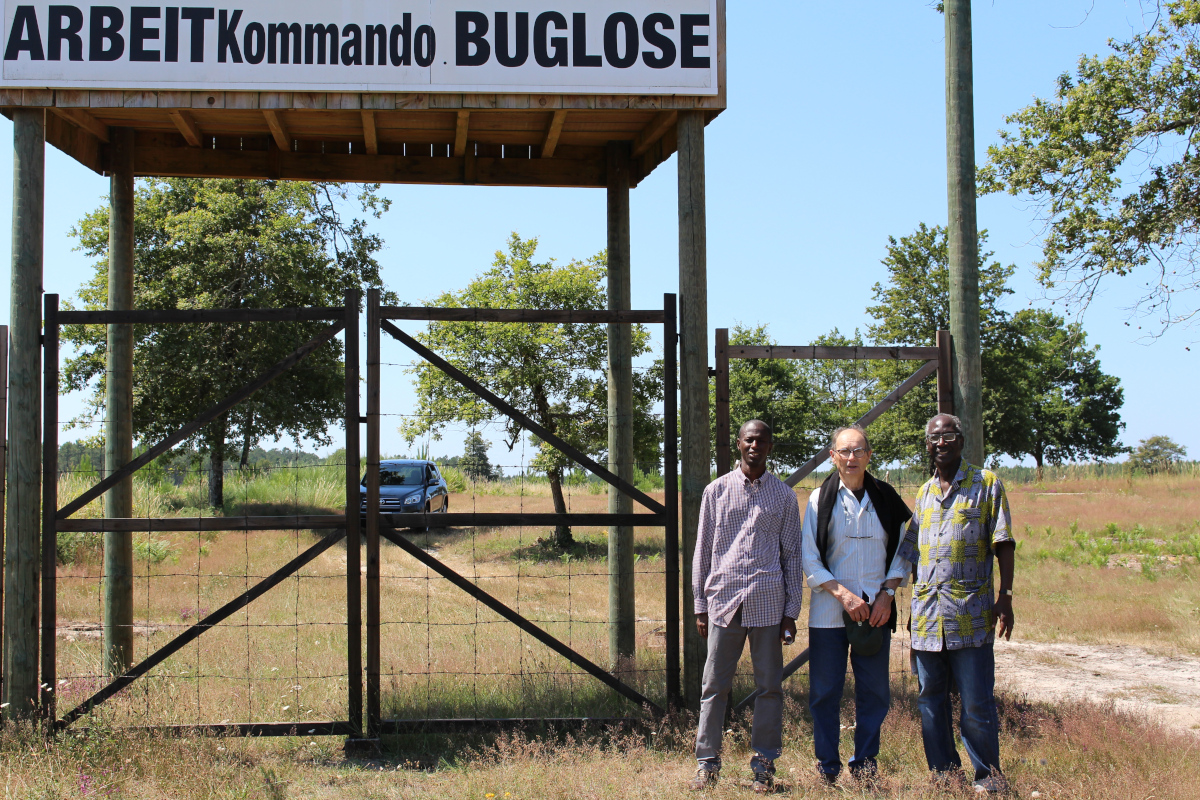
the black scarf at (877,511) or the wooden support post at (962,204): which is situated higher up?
the wooden support post at (962,204)

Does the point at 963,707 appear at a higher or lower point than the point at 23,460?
lower

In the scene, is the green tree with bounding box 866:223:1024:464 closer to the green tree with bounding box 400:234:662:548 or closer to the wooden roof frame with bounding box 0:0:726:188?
the green tree with bounding box 400:234:662:548

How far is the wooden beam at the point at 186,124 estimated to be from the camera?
646 cm

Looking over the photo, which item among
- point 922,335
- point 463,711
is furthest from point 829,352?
point 922,335

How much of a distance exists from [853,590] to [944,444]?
0.92m

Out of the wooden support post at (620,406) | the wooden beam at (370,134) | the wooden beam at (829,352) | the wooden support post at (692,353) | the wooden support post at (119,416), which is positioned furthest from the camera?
the wooden support post at (620,406)

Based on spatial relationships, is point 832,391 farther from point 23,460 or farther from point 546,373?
point 23,460

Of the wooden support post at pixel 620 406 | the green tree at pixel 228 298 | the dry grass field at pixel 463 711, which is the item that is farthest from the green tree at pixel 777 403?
the wooden support post at pixel 620 406

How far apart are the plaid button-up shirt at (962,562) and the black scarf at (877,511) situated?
0.62ft

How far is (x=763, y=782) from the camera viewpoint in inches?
189

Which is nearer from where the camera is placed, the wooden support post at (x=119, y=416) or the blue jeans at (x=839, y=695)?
the blue jeans at (x=839, y=695)

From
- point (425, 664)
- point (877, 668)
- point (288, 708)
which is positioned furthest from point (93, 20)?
point (877, 668)

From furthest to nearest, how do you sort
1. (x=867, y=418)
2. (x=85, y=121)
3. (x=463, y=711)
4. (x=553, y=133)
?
(x=553, y=133) → (x=85, y=121) → (x=463, y=711) → (x=867, y=418)

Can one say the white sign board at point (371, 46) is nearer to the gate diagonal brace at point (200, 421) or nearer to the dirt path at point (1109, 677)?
the gate diagonal brace at point (200, 421)
